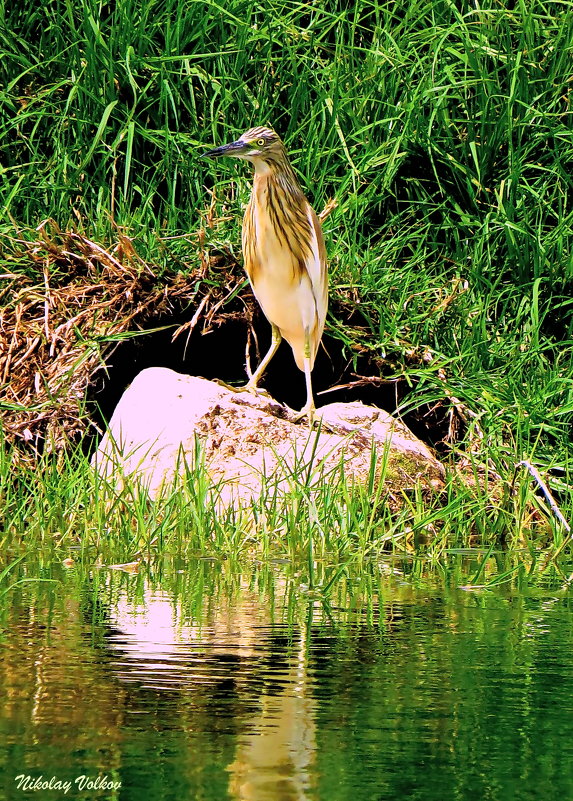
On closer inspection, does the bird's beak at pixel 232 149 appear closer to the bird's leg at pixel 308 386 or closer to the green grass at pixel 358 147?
the green grass at pixel 358 147

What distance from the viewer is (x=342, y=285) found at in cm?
646

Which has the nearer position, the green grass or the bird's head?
the bird's head

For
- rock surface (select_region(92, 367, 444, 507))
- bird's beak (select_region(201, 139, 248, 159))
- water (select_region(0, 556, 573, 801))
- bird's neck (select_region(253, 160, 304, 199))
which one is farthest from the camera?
bird's neck (select_region(253, 160, 304, 199))

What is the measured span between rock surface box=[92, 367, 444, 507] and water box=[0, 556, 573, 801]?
4.49 ft

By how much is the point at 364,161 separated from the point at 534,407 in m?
1.98

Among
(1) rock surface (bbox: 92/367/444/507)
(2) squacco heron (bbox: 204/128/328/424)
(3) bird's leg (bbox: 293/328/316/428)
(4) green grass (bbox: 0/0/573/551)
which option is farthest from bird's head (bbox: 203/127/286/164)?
(1) rock surface (bbox: 92/367/444/507)

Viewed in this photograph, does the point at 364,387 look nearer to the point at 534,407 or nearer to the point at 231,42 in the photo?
the point at 534,407

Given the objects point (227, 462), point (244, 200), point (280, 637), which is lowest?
point (280, 637)

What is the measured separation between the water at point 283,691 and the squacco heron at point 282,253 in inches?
78.1

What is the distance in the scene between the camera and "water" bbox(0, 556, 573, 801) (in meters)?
2.12

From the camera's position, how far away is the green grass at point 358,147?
6.54 m

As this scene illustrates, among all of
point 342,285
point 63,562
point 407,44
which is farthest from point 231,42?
point 63,562

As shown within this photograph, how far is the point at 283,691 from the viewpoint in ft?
8.68

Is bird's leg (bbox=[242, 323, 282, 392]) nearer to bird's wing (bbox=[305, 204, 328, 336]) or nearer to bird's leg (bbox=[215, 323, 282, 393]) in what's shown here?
bird's leg (bbox=[215, 323, 282, 393])
